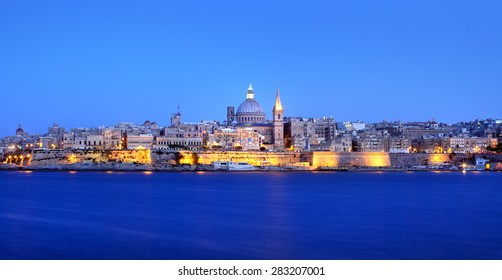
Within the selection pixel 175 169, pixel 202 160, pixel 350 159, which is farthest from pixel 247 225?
pixel 350 159

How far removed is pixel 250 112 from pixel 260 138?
898 cm

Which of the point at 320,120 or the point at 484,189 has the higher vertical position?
the point at 320,120

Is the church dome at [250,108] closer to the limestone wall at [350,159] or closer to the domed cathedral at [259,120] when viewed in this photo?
the domed cathedral at [259,120]

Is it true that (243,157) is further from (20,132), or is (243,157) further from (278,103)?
(20,132)

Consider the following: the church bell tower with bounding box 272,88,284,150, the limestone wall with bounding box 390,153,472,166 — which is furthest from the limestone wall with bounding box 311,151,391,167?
the church bell tower with bounding box 272,88,284,150

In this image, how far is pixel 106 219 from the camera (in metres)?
16.8

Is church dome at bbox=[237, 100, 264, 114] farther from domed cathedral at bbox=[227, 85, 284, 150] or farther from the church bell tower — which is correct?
the church bell tower

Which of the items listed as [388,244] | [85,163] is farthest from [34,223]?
[85,163]

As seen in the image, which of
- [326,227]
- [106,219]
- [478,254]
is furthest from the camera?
[106,219]

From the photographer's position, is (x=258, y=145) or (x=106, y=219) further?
(x=258, y=145)

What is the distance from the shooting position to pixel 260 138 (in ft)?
196

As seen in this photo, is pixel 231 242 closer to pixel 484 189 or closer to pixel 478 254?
pixel 478 254

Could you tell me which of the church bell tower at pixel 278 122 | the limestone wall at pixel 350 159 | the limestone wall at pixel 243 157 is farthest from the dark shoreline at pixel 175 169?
the church bell tower at pixel 278 122
